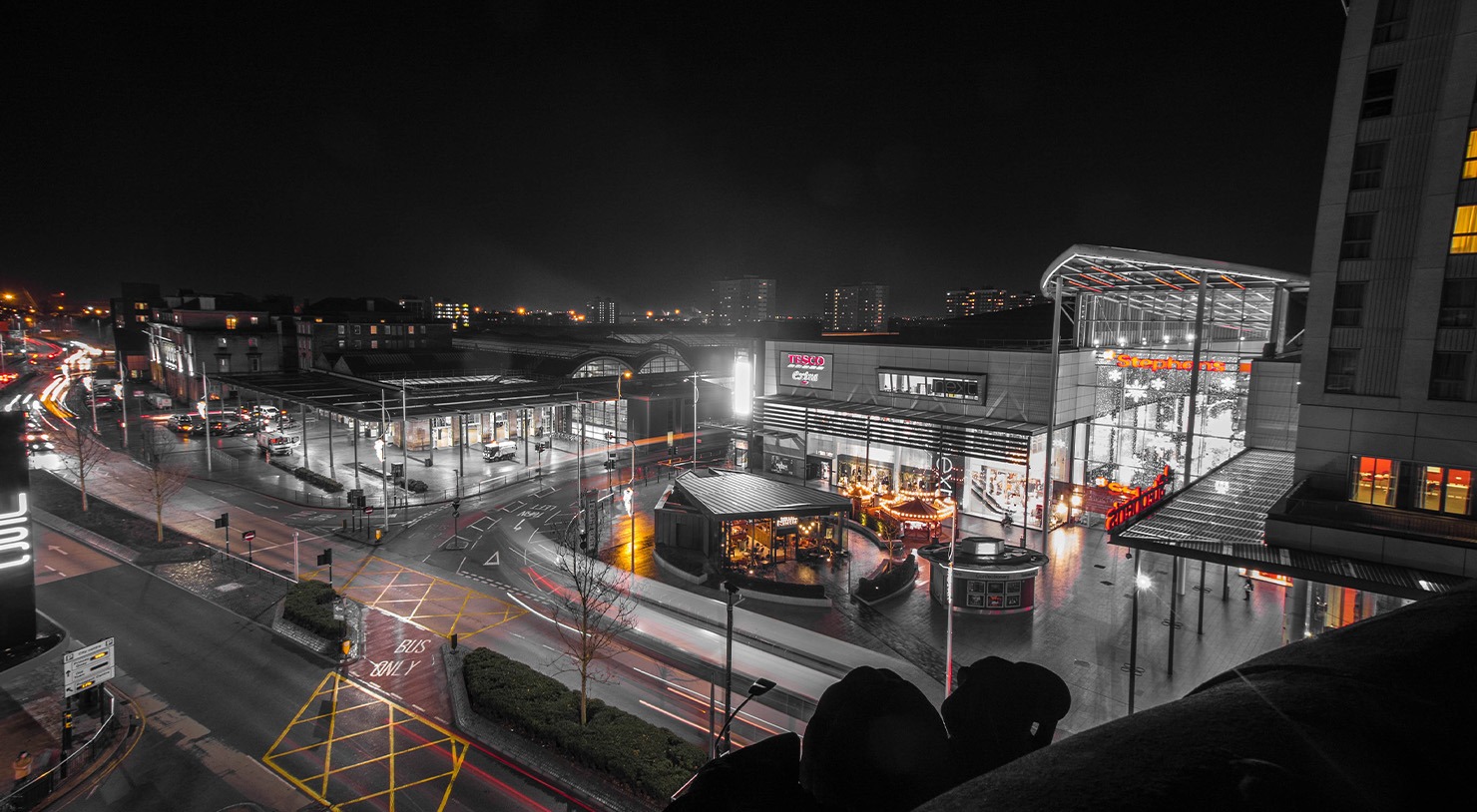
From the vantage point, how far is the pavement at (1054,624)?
66.5ft

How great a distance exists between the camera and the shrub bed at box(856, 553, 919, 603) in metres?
26.3

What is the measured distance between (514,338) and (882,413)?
6477 centimetres

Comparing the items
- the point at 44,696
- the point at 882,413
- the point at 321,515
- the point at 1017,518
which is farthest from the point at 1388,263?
the point at 321,515

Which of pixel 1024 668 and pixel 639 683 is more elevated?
pixel 1024 668

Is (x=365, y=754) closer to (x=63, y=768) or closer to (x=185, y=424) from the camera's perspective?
(x=63, y=768)

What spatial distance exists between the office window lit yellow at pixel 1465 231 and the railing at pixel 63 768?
1407 inches

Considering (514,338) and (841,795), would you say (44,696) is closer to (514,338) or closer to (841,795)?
(841,795)

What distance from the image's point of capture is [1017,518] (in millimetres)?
36656

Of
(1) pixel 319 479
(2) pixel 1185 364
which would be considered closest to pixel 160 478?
(1) pixel 319 479

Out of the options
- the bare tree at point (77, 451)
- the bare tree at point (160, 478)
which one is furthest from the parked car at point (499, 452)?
the bare tree at point (77, 451)

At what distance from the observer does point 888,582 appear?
88.4 ft

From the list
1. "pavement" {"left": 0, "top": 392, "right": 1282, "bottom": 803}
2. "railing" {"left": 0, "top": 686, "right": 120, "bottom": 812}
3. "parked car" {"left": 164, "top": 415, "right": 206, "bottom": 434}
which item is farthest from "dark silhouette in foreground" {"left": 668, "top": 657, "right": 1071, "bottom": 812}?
"parked car" {"left": 164, "top": 415, "right": 206, "bottom": 434}

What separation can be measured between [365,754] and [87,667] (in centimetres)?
725

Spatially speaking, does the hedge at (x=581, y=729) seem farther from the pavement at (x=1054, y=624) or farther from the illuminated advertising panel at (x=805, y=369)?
the illuminated advertising panel at (x=805, y=369)
